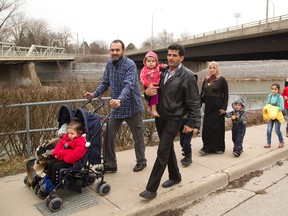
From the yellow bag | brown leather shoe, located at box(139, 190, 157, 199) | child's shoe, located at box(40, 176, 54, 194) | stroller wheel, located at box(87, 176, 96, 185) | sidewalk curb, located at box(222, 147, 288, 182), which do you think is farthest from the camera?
the yellow bag

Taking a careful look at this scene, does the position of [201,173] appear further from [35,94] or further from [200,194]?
[35,94]

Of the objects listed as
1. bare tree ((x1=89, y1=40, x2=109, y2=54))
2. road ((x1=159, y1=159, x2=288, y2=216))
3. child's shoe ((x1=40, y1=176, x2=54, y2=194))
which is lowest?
road ((x1=159, y1=159, x2=288, y2=216))

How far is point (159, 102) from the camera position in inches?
162

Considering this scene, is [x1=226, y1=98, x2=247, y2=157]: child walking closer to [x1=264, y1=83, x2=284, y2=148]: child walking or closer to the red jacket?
[x1=264, y1=83, x2=284, y2=148]: child walking

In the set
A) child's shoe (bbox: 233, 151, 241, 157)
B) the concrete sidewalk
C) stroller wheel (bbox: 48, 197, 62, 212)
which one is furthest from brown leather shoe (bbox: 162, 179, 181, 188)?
child's shoe (bbox: 233, 151, 241, 157)

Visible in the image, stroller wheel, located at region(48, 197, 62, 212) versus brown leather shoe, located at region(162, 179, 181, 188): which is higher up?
stroller wheel, located at region(48, 197, 62, 212)

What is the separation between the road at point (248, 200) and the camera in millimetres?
3984

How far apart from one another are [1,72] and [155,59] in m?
49.5

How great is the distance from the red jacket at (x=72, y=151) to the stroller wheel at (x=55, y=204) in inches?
17.1

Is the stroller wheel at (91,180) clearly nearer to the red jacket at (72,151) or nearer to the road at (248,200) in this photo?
the red jacket at (72,151)

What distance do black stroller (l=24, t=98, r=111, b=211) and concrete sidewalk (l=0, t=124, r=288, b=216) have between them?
0.11 m

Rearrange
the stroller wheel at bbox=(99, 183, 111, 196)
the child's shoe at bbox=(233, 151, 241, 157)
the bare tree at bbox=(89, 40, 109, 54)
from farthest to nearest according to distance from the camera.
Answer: the bare tree at bbox=(89, 40, 109, 54), the child's shoe at bbox=(233, 151, 241, 157), the stroller wheel at bbox=(99, 183, 111, 196)

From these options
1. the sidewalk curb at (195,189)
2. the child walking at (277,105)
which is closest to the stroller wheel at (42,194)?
the sidewalk curb at (195,189)

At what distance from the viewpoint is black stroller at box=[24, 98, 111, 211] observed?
3.67m
